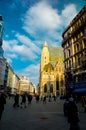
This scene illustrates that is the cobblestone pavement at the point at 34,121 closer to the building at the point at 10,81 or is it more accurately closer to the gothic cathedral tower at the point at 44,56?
the building at the point at 10,81

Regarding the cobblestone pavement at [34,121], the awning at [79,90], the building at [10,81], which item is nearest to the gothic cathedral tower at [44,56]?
the building at [10,81]

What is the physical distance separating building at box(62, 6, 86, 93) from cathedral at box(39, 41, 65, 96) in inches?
2280

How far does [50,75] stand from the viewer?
110000mm

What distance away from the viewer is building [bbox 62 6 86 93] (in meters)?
30.8

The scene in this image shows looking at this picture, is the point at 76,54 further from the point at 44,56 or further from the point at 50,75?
the point at 44,56

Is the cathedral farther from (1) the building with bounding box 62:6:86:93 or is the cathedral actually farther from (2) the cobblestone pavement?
(2) the cobblestone pavement

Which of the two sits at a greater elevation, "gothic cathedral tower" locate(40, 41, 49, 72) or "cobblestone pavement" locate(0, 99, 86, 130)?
"gothic cathedral tower" locate(40, 41, 49, 72)

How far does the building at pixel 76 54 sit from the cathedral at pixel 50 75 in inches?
2280

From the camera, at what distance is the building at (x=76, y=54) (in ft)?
101

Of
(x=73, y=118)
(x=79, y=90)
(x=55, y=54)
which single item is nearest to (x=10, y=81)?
(x=55, y=54)

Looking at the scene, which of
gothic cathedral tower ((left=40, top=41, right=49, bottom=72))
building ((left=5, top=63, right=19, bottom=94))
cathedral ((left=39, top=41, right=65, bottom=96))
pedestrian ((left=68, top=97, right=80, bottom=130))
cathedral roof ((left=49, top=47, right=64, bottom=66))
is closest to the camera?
pedestrian ((left=68, top=97, right=80, bottom=130))

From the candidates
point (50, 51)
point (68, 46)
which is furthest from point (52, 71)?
point (68, 46)

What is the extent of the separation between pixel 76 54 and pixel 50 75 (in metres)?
76.1

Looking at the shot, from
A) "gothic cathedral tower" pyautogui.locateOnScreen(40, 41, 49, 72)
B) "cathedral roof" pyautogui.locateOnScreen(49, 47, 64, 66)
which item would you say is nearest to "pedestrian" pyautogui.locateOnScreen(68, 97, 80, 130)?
"gothic cathedral tower" pyautogui.locateOnScreen(40, 41, 49, 72)
